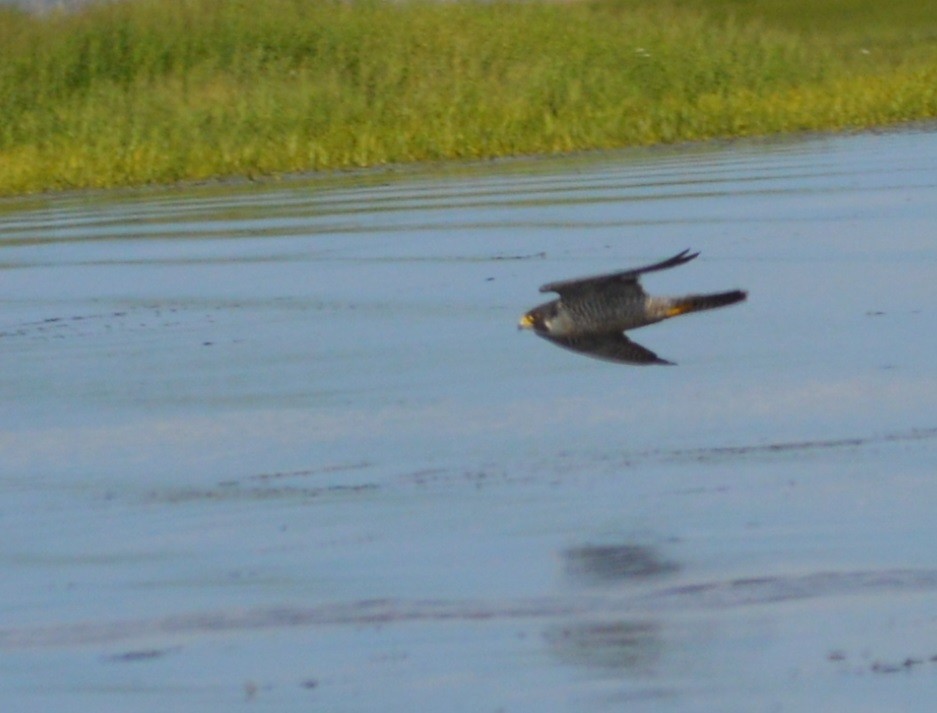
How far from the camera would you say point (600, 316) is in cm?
842

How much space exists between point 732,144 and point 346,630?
61.5 feet

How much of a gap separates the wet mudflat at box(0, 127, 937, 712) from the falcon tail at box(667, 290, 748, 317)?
49cm

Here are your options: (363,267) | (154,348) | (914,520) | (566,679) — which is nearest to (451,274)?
(363,267)

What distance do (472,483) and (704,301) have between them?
94cm

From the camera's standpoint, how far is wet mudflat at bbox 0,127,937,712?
5781mm

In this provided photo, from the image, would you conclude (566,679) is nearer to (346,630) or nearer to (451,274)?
(346,630)

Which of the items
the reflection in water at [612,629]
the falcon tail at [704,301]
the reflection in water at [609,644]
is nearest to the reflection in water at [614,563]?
the reflection in water at [612,629]

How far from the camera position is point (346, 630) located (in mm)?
6168

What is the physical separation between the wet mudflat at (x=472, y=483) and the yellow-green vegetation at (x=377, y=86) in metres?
9.69

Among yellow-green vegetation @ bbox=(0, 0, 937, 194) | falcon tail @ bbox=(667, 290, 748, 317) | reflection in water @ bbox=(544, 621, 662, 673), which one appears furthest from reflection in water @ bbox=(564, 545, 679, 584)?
yellow-green vegetation @ bbox=(0, 0, 937, 194)

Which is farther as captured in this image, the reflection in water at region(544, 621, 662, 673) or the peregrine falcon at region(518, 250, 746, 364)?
the peregrine falcon at region(518, 250, 746, 364)

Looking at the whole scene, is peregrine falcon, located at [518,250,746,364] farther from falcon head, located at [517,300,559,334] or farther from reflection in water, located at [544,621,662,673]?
reflection in water, located at [544,621,662,673]

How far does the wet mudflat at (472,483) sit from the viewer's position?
19.0 feet

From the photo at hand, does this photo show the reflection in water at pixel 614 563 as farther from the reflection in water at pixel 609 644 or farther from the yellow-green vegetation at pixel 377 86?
the yellow-green vegetation at pixel 377 86
